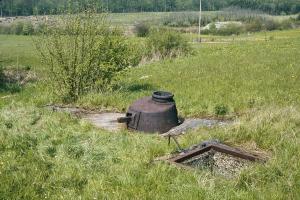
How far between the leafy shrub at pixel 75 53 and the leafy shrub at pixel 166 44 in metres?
17.9

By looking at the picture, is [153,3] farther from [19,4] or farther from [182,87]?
[182,87]

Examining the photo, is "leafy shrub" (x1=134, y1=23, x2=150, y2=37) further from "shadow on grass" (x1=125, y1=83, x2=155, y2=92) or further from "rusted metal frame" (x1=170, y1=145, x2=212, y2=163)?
"rusted metal frame" (x1=170, y1=145, x2=212, y2=163)

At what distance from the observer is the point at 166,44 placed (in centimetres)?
3197

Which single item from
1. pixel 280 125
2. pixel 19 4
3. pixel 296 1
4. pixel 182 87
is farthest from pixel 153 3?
pixel 280 125

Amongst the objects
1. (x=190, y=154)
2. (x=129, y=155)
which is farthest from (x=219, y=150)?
(x=129, y=155)

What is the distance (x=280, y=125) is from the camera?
823 centimetres

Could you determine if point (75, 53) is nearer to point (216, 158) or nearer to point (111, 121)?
point (111, 121)

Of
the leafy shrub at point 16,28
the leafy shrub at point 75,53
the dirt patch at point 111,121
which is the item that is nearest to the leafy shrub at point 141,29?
the leafy shrub at point 16,28

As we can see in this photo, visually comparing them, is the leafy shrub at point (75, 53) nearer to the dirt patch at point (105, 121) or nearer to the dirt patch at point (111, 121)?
the dirt patch at point (111, 121)

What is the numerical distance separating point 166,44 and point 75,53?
20065mm

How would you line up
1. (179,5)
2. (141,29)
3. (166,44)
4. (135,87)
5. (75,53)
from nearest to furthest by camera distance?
(75,53)
(135,87)
(166,44)
(141,29)
(179,5)

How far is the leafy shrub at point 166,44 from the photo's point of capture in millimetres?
31188

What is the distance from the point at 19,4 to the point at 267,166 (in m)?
78.4

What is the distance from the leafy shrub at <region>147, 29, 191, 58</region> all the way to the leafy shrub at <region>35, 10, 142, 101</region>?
1785 centimetres
